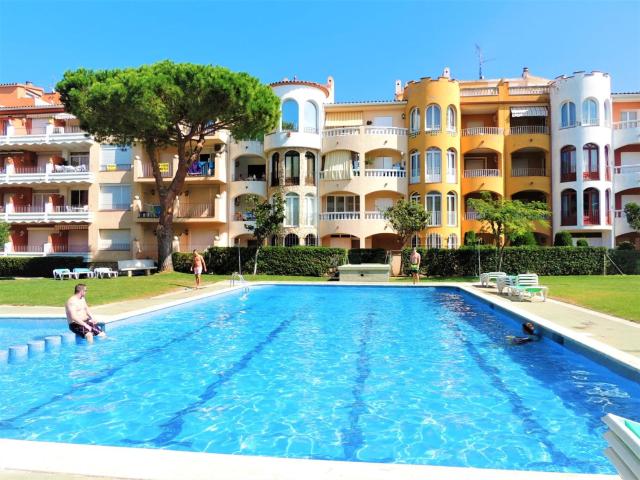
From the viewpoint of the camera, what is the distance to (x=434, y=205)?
34719 millimetres

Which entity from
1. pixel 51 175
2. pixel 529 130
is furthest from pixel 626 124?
pixel 51 175

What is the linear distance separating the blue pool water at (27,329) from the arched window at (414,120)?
2946 cm

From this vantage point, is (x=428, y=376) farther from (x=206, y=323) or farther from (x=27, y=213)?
(x=27, y=213)

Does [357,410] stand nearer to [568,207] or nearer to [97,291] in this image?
[97,291]

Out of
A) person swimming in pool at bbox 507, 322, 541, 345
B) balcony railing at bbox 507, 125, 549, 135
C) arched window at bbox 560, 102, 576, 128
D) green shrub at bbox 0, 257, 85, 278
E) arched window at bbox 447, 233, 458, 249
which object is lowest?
person swimming in pool at bbox 507, 322, 541, 345

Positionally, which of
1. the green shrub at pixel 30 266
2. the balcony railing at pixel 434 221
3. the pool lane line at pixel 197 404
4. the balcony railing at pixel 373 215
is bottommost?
the pool lane line at pixel 197 404

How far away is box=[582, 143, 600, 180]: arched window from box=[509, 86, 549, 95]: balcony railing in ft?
19.2

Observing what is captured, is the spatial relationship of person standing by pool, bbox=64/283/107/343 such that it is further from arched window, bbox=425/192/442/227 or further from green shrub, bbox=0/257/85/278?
arched window, bbox=425/192/442/227

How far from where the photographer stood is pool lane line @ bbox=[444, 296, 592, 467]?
5.05m

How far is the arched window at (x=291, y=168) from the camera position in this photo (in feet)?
116

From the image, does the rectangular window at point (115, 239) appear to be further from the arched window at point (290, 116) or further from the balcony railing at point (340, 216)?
the balcony railing at point (340, 216)

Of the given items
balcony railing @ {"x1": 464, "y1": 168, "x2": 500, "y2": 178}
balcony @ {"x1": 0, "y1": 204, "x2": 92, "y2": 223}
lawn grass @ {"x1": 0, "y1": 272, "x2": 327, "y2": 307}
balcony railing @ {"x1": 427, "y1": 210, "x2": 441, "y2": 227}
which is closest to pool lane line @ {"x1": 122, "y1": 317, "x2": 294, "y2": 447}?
lawn grass @ {"x1": 0, "y1": 272, "x2": 327, "y2": 307}

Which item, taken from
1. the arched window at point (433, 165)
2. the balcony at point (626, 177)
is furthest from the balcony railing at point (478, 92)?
the balcony at point (626, 177)

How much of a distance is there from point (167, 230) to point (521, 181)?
88.6 feet
